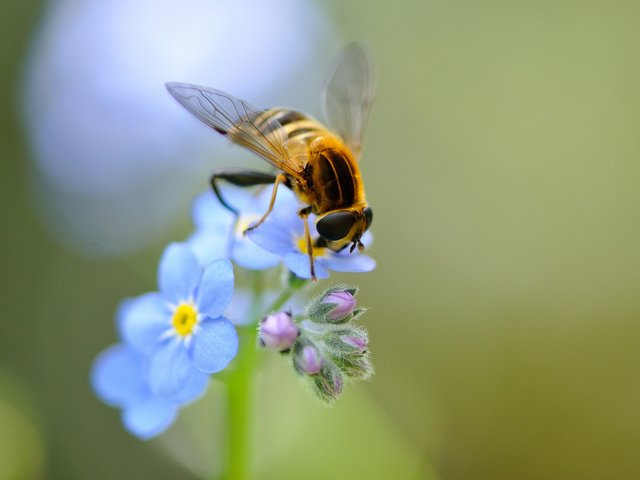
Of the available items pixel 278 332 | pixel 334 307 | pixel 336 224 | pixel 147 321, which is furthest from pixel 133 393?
pixel 336 224

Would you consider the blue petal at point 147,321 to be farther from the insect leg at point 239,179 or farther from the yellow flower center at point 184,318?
the insect leg at point 239,179

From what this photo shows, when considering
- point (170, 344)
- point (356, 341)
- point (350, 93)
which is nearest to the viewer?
point (356, 341)

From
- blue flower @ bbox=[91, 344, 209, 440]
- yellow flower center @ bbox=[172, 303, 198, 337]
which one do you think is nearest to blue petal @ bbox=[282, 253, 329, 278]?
yellow flower center @ bbox=[172, 303, 198, 337]

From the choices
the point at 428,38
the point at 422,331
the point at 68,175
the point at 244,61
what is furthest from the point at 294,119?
the point at 244,61

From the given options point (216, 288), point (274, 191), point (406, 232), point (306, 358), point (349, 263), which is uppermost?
point (274, 191)

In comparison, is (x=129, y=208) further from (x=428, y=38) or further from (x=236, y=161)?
(x=428, y=38)

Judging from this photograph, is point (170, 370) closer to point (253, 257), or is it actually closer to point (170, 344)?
point (170, 344)

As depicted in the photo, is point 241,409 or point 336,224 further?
point 241,409
